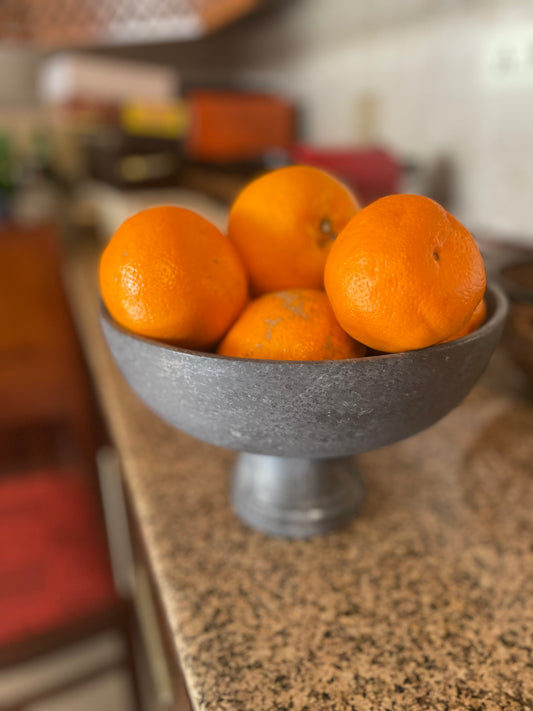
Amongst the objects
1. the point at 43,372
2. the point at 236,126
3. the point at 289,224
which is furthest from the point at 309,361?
the point at 236,126

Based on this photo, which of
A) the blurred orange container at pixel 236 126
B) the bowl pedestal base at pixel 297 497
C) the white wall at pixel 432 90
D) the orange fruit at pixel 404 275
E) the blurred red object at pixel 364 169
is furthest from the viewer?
the blurred orange container at pixel 236 126

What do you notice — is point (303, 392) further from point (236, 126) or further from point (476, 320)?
point (236, 126)

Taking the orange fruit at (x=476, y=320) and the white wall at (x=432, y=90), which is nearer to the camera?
the orange fruit at (x=476, y=320)

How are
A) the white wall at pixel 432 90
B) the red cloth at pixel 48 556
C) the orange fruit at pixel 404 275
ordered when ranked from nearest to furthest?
the orange fruit at pixel 404 275, the red cloth at pixel 48 556, the white wall at pixel 432 90

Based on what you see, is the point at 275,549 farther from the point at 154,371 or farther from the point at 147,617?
the point at 147,617

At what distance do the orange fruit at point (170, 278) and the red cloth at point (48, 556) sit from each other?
57cm

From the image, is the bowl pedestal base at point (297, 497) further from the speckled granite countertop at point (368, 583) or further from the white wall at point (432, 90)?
the white wall at point (432, 90)

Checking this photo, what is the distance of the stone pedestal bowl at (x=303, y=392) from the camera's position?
339 millimetres

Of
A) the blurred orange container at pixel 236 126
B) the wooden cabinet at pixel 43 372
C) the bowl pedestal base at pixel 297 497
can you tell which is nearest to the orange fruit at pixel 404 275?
the bowl pedestal base at pixel 297 497

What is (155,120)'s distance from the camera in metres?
1.91

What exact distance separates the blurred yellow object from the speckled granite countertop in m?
1.50

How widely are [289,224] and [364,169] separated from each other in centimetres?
73

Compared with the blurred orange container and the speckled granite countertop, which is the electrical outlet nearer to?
the speckled granite countertop

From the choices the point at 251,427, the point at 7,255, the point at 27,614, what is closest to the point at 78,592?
the point at 27,614
